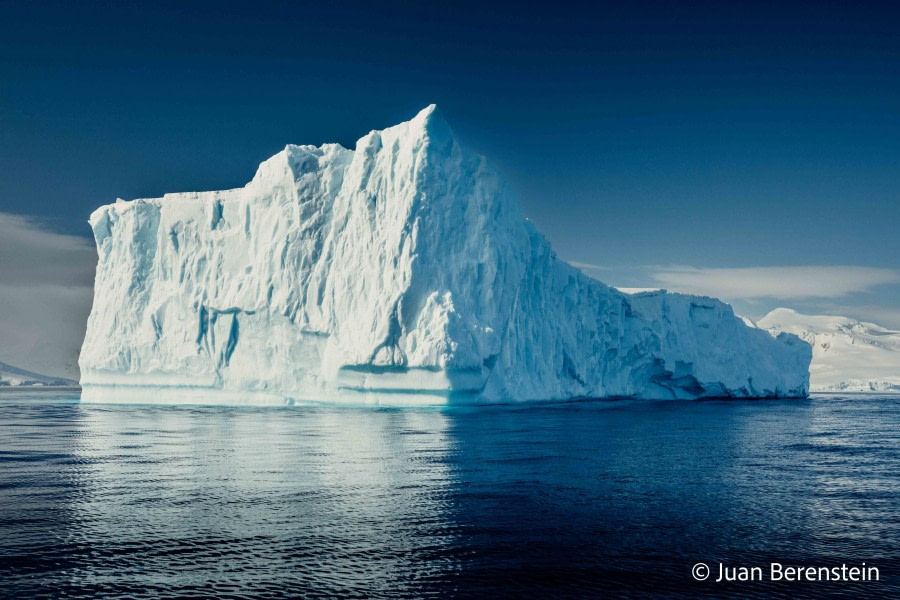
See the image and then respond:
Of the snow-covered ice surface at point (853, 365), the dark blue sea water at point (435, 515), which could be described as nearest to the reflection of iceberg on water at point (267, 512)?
the dark blue sea water at point (435, 515)

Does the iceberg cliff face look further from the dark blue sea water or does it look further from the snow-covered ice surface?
the snow-covered ice surface

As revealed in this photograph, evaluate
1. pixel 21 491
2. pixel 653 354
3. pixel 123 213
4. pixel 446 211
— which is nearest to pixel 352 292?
pixel 446 211

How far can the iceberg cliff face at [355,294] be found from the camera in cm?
3030

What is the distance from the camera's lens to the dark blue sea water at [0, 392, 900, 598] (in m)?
6.61

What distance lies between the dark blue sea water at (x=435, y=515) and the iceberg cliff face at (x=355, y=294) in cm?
1186

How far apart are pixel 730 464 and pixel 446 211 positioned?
19210 millimetres

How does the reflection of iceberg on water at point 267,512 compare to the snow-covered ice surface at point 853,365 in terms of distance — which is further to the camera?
the snow-covered ice surface at point 853,365

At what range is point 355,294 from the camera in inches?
1255

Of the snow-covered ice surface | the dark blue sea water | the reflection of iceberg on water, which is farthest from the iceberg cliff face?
the snow-covered ice surface

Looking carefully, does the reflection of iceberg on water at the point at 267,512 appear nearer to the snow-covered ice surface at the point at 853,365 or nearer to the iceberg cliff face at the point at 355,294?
the iceberg cliff face at the point at 355,294

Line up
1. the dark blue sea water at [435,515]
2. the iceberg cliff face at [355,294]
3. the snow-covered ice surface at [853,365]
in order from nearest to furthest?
the dark blue sea water at [435,515]
the iceberg cliff face at [355,294]
the snow-covered ice surface at [853,365]

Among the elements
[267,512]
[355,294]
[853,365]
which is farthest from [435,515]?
[853,365]

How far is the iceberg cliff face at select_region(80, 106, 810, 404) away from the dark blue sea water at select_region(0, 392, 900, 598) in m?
11.9

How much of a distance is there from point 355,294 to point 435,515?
75.8 ft
